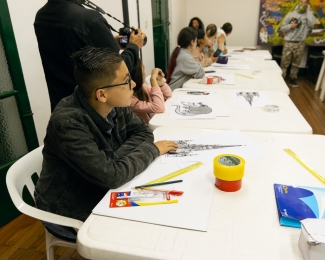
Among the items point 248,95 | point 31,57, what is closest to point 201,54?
point 248,95

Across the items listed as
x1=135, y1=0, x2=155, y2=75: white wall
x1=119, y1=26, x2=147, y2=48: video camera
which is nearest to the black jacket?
x1=119, y1=26, x2=147, y2=48: video camera

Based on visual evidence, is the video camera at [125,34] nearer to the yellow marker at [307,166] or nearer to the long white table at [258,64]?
the yellow marker at [307,166]

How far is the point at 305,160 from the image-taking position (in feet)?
3.33

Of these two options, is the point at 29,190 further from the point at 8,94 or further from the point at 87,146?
the point at 8,94

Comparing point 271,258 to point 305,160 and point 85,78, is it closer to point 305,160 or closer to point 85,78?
point 305,160

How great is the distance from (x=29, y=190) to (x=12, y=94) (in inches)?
31.8

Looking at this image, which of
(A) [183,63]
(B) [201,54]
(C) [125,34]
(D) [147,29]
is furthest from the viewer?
(D) [147,29]

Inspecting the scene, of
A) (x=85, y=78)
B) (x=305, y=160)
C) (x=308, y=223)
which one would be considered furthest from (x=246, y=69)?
(x=308, y=223)

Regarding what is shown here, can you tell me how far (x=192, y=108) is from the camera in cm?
160

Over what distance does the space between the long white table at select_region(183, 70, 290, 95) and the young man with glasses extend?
119 centimetres

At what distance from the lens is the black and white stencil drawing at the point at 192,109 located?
1.53 metres

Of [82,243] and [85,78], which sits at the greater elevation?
[85,78]

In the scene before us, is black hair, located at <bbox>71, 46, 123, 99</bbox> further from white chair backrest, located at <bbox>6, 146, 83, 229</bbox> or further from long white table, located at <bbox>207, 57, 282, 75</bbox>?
long white table, located at <bbox>207, 57, 282, 75</bbox>

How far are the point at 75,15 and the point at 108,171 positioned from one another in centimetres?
73
